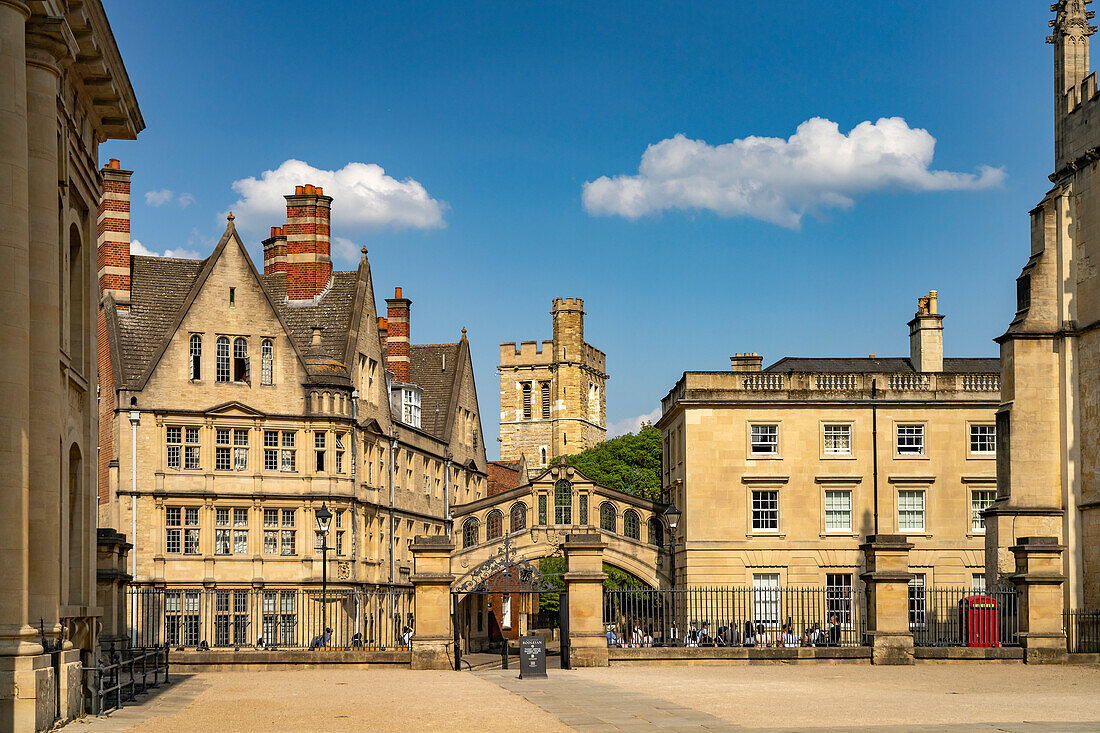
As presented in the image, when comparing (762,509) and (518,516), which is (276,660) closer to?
(762,509)

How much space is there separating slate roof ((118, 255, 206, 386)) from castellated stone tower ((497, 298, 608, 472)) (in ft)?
340

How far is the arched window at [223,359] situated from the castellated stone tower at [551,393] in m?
105

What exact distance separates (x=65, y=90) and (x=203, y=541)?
102 feet

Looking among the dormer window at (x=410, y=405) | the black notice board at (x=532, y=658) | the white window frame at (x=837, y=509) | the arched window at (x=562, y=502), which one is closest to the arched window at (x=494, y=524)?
the arched window at (x=562, y=502)

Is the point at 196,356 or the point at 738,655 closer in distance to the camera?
the point at 738,655

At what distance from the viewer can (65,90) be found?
68.9ft

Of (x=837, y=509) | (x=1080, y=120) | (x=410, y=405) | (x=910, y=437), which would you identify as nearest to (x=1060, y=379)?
(x=1080, y=120)

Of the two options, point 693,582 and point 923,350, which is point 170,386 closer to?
point 693,582

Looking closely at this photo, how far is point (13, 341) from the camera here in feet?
56.2

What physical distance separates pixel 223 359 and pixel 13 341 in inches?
1347

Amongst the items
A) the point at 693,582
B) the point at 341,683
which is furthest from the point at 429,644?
the point at 693,582

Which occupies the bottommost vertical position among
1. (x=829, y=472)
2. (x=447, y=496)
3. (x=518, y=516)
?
(x=518, y=516)

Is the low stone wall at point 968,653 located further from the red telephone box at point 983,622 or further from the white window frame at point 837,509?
the white window frame at point 837,509

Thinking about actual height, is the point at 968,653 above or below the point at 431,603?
below
